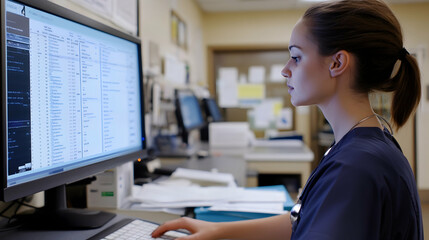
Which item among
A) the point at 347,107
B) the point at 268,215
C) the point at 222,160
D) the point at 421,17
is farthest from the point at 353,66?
the point at 421,17

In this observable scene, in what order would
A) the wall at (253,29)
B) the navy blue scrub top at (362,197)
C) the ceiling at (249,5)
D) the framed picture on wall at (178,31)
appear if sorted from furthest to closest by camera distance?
the wall at (253,29) < the ceiling at (249,5) < the framed picture on wall at (178,31) < the navy blue scrub top at (362,197)

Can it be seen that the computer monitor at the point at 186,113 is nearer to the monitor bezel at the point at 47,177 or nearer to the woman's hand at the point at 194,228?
the monitor bezel at the point at 47,177

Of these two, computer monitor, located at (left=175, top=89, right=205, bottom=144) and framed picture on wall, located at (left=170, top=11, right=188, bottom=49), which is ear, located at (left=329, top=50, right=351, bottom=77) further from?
framed picture on wall, located at (left=170, top=11, right=188, bottom=49)

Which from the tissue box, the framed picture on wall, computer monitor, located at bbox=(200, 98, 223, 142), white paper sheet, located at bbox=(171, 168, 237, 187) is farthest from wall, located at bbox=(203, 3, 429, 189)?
white paper sheet, located at bbox=(171, 168, 237, 187)

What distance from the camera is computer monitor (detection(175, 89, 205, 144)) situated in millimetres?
2166

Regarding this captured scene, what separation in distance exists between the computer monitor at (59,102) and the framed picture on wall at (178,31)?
196cm

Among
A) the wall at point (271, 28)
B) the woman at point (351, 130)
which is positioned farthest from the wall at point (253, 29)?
the woman at point (351, 130)

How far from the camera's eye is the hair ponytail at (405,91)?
0.72 m

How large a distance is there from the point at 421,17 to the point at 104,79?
14.1 ft

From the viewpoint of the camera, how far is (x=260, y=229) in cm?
83

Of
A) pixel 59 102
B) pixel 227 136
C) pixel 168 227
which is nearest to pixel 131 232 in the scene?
pixel 168 227

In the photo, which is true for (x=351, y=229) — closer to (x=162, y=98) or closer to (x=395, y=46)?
(x=395, y=46)

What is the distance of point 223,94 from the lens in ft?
14.8

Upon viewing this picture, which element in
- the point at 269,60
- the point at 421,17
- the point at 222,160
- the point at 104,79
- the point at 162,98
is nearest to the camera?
the point at 104,79
